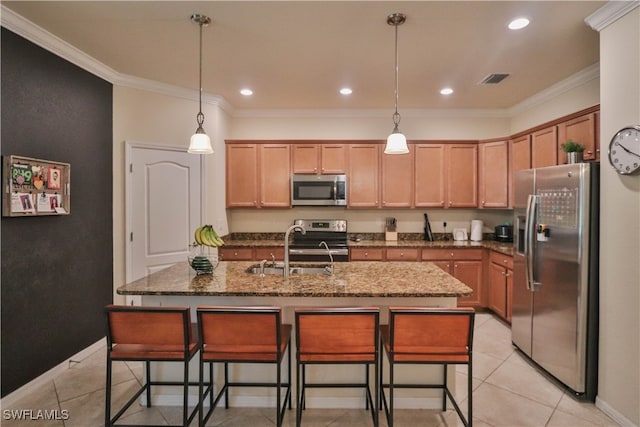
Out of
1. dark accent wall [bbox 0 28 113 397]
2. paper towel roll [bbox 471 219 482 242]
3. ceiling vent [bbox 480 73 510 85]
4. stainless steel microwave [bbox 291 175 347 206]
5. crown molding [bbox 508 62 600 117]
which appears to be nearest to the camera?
dark accent wall [bbox 0 28 113 397]

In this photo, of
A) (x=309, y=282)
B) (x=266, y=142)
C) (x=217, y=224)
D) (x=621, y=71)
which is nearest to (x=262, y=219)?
(x=217, y=224)

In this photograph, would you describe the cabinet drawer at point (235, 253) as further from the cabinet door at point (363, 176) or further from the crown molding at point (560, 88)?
the crown molding at point (560, 88)

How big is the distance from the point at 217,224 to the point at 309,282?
96.1 inches

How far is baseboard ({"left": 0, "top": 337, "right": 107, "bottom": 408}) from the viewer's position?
7.75ft

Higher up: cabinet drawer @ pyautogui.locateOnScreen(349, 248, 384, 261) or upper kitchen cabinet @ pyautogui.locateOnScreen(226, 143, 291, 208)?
upper kitchen cabinet @ pyautogui.locateOnScreen(226, 143, 291, 208)

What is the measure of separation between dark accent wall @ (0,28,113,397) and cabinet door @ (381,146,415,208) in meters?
3.30

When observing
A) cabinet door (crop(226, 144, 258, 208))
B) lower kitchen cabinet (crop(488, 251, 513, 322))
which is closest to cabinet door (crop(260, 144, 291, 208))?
cabinet door (crop(226, 144, 258, 208))

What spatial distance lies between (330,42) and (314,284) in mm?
1978

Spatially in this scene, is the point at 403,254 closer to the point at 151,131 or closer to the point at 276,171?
the point at 276,171

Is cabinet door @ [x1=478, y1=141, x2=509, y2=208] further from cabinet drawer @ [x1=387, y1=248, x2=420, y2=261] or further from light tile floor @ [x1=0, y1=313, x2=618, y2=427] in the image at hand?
light tile floor @ [x1=0, y1=313, x2=618, y2=427]

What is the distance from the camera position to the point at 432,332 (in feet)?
5.95

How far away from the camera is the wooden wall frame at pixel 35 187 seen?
234cm

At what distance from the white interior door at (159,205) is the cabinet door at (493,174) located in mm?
3692

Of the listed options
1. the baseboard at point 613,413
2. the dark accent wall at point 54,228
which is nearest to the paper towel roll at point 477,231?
the baseboard at point 613,413
